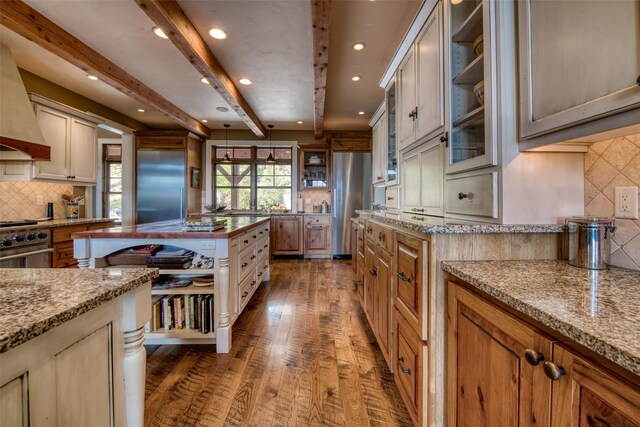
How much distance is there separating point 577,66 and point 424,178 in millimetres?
1206

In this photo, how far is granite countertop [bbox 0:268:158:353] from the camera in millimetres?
492

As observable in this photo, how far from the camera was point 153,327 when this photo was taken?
2.06 metres

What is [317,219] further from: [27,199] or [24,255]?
[27,199]

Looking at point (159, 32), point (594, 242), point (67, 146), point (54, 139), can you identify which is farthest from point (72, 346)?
point (67, 146)

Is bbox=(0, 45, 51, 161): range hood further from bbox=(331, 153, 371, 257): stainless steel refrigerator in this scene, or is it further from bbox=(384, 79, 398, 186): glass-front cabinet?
bbox=(331, 153, 371, 257): stainless steel refrigerator

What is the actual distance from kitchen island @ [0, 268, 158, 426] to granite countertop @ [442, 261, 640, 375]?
980 millimetres

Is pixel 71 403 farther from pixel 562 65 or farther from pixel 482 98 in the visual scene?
pixel 482 98

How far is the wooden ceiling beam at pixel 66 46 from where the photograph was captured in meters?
2.14

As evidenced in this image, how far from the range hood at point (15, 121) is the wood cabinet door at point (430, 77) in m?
3.66

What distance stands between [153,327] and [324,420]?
1.41m

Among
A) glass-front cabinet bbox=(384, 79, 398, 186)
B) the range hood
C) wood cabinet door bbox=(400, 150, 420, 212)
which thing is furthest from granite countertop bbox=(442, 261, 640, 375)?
the range hood

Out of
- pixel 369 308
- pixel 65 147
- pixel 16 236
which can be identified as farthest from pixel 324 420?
pixel 65 147

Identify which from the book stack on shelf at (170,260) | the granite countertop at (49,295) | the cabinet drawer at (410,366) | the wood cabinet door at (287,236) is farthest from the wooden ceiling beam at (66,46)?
the cabinet drawer at (410,366)

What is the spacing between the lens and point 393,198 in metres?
2.99
